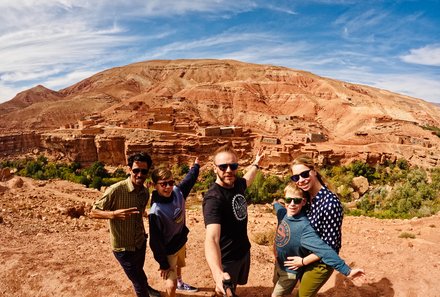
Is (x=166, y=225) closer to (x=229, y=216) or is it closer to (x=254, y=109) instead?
(x=229, y=216)

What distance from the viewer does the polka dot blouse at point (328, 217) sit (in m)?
2.49

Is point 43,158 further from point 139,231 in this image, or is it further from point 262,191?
point 139,231

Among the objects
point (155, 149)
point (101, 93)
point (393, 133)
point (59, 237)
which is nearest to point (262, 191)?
point (155, 149)

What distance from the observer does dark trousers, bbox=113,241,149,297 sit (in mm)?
3156

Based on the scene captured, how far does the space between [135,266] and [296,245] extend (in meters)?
1.76

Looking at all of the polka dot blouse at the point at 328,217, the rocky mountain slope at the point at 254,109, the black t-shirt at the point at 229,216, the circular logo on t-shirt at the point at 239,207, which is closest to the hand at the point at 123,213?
the black t-shirt at the point at 229,216

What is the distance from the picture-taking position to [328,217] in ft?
8.18

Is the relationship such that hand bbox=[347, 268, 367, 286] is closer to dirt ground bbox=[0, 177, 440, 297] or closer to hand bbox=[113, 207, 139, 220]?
dirt ground bbox=[0, 177, 440, 297]

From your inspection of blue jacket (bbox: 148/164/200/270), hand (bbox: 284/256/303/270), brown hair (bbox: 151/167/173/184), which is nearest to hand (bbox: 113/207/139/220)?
blue jacket (bbox: 148/164/200/270)

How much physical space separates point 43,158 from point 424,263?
39.0 meters

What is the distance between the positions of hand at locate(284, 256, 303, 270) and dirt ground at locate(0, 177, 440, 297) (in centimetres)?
157

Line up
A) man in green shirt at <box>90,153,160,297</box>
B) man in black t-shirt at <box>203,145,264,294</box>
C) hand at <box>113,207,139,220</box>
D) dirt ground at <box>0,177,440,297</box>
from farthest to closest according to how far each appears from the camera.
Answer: dirt ground at <box>0,177,440,297</box>, man in green shirt at <box>90,153,160,297</box>, hand at <box>113,207,139,220</box>, man in black t-shirt at <box>203,145,264,294</box>

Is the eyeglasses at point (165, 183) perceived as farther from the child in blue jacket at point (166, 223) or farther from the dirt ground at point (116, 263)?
the dirt ground at point (116, 263)

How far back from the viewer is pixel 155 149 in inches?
1174
